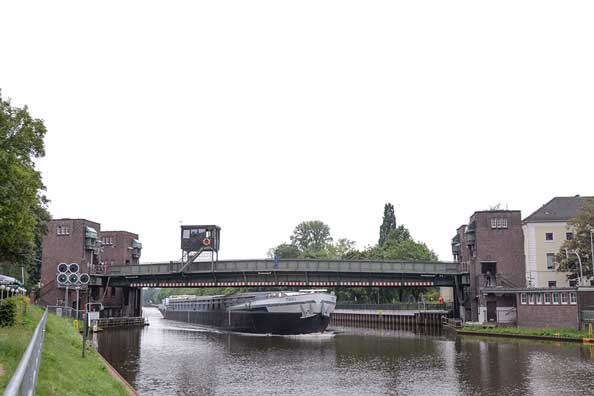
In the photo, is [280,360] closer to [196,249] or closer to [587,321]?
[587,321]

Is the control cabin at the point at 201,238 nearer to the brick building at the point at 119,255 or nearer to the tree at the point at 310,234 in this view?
the brick building at the point at 119,255

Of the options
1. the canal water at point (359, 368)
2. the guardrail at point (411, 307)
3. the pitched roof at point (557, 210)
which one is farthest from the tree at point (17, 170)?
the guardrail at point (411, 307)

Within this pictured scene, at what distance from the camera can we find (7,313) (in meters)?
28.0

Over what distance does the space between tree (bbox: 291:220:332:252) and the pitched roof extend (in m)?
90.7

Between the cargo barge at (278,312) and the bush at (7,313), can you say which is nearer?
the bush at (7,313)

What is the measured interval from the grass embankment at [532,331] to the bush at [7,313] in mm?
42604

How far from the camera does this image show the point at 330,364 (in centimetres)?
3694

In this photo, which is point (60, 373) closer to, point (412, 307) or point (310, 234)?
point (412, 307)

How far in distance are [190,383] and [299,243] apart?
13611cm

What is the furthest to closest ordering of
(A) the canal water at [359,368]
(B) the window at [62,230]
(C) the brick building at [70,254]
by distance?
(B) the window at [62,230] < (C) the brick building at [70,254] < (A) the canal water at [359,368]

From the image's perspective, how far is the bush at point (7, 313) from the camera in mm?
27828

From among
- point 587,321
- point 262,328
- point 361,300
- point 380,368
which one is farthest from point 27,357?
point 361,300

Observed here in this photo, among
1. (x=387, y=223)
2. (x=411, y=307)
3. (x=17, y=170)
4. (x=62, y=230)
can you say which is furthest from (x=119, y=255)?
(x=17, y=170)

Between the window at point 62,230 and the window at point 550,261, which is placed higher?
the window at point 62,230
